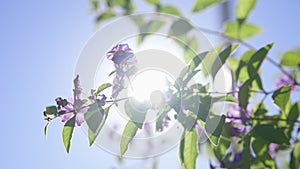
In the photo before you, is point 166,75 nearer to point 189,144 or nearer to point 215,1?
point 189,144

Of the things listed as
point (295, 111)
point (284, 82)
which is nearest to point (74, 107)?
point (295, 111)

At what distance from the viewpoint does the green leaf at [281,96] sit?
1.26 meters

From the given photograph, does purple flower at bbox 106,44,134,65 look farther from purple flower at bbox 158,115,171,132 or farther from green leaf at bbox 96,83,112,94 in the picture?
purple flower at bbox 158,115,171,132

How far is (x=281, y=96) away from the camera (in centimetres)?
128

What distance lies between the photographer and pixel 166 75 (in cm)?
112

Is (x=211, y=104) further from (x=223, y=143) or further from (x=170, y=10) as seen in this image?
(x=170, y=10)

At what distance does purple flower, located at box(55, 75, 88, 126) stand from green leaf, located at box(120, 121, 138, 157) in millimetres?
112

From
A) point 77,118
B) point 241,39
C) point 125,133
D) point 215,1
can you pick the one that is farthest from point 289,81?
point 77,118

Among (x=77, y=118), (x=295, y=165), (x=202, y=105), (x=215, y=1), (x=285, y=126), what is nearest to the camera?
(x=77, y=118)

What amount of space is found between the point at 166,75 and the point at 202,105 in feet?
0.40

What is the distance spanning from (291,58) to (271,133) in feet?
1.28

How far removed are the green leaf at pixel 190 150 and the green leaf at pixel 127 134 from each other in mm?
170

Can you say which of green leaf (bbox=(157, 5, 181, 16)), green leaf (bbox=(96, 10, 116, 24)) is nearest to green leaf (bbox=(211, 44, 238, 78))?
green leaf (bbox=(157, 5, 181, 16))

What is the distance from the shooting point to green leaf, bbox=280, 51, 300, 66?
4.83ft
